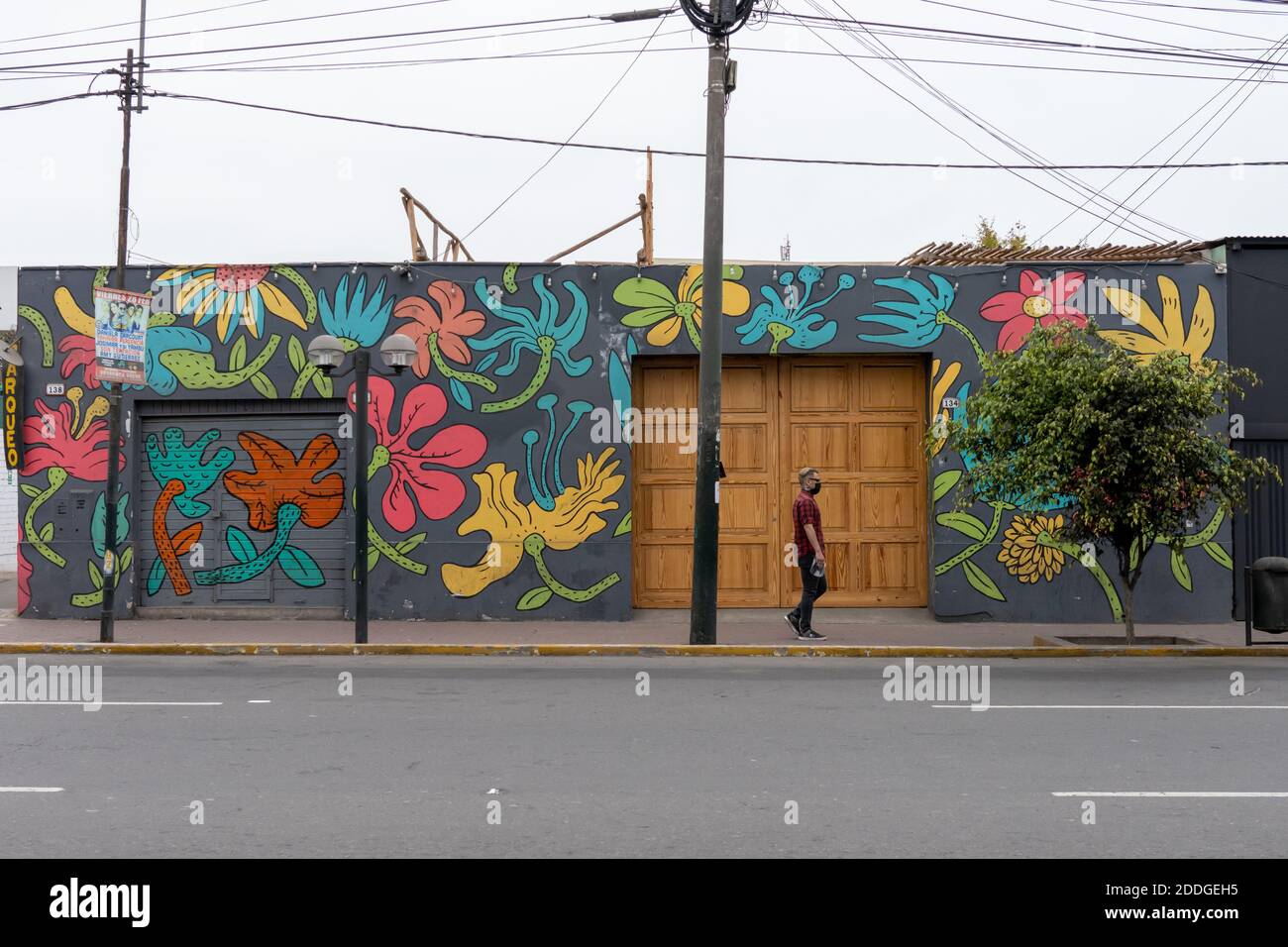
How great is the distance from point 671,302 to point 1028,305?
4.86 meters

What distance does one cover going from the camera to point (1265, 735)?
8.63 meters

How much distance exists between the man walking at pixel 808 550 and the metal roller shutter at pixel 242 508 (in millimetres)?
6354

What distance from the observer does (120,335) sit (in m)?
14.2

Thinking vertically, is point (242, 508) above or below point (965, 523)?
above

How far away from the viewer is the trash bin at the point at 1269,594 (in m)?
13.1

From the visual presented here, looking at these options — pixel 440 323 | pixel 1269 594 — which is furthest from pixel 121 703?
pixel 1269 594

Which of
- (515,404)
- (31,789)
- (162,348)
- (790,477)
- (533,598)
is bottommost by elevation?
(31,789)

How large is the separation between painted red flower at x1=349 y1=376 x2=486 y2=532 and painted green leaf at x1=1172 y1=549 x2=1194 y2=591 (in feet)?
31.1

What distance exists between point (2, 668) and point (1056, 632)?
477 inches

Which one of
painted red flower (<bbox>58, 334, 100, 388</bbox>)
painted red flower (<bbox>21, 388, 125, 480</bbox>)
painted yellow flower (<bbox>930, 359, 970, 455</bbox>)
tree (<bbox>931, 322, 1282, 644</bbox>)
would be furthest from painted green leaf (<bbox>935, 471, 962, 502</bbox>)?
painted red flower (<bbox>58, 334, 100, 388</bbox>)

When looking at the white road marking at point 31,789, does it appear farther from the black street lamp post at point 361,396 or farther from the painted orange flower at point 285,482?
the painted orange flower at point 285,482

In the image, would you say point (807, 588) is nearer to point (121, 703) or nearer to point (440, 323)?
point (440, 323)

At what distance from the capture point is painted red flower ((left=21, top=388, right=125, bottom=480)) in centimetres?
1672

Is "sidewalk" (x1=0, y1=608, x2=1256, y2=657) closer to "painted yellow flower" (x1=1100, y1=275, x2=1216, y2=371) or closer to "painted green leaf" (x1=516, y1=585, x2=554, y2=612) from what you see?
"painted green leaf" (x1=516, y1=585, x2=554, y2=612)
